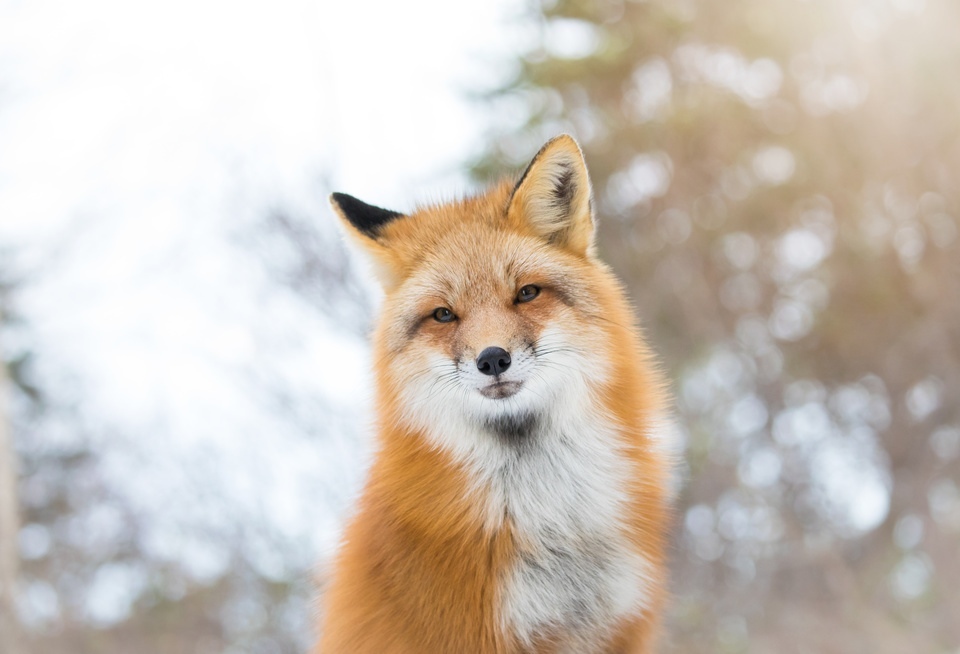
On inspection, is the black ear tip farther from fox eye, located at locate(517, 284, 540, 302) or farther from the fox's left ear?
fox eye, located at locate(517, 284, 540, 302)

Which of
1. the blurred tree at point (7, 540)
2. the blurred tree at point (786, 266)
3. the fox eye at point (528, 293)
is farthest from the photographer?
the blurred tree at point (786, 266)

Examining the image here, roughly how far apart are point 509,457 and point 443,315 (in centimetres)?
45

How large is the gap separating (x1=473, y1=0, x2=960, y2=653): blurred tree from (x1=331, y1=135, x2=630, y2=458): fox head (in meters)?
5.40

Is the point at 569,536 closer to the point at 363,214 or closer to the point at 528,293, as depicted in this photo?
the point at 528,293

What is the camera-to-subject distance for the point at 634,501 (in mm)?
2113

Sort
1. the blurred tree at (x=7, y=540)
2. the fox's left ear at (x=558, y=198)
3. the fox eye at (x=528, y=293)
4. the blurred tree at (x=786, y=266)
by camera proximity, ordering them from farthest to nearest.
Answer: the blurred tree at (x=786, y=266) → the blurred tree at (x=7, y=540) → the fox's left ear at (x=558, y=198) → the fox eye at (x=528, y=293)

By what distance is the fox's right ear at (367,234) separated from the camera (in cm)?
238

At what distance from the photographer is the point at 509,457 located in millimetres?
2119

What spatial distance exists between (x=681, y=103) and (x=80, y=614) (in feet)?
30.4

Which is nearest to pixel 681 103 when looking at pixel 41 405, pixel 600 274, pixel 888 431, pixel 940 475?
pixel 888 431

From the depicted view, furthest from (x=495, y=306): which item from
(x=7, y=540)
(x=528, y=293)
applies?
(x=7, y=540)

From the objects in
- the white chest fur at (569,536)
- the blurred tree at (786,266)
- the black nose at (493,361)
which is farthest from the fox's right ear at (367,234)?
the blurred tree at (786,266)

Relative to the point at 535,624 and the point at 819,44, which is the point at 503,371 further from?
the point at 819,44

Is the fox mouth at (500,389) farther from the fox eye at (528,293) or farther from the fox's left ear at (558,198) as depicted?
the fox's left ear at (558,198)
